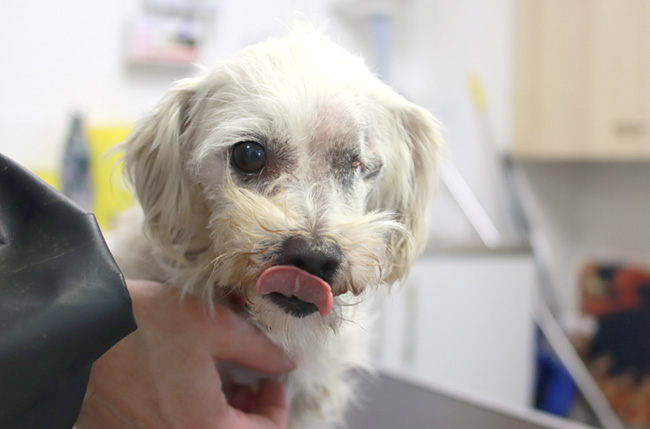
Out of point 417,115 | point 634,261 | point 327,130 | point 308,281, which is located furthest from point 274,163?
point 634,261

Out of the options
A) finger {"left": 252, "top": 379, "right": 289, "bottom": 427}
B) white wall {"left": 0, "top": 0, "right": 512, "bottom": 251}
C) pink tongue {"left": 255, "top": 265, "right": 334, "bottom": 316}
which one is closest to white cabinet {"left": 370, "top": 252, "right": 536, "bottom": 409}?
white wall {"left": 0, "top": 0, "right": 512, "bottom": 251}

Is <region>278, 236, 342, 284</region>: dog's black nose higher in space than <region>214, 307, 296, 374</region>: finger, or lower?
higher

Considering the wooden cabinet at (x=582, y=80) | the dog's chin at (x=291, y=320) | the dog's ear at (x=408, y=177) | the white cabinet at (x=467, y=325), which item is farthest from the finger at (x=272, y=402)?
the wooden cabinet at (x=582, y=80)

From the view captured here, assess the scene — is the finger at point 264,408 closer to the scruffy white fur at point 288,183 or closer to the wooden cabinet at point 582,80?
the scruffy white fur at point 288,183

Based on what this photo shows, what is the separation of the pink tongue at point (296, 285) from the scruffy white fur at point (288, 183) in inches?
1.0

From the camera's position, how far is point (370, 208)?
983 mm

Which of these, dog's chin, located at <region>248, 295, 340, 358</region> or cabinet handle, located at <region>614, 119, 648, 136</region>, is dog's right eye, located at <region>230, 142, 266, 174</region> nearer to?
dog's chin, located at <region>248, 295, 340, 358</region>

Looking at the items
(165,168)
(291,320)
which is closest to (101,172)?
(165,168)

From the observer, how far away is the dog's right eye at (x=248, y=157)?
0.83m

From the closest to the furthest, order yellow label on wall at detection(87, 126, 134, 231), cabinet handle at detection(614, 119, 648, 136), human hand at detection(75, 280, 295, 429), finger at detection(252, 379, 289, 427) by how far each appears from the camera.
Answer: human hand at detection(75, 280, 295, 429), finger at detection(252, 379, 289, 427), yellow label on wall at detection(87, 126, 134, 231), cabinet handle at detection(614, 119, 648, 136)

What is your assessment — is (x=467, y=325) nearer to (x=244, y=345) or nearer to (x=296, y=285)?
(x=244, y=345)

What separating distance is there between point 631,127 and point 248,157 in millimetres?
2129

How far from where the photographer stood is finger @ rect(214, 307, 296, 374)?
0.83 meters

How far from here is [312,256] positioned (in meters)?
0.68
